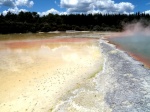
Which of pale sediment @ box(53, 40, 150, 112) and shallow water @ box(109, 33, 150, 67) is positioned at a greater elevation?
pale sediment @ box(53, 40, 150, 112)

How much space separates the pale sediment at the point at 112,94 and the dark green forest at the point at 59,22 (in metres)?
74.3

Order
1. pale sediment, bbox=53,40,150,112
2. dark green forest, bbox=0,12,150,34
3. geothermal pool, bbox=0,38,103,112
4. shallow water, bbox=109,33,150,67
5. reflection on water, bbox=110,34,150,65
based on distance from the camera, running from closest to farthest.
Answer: pale sediment, bbox=53,40,150,112 < geothermal pool, bbox=0,38,103,112 < shallow water, bbox=109,33,150,67 < reflection on water, bbox=110,34,150,65 < dark green forest, bbox=0,12,150,34

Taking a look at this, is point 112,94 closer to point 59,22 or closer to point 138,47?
point 138,47

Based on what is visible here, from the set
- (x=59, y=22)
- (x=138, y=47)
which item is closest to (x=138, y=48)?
(x=138, y=47)

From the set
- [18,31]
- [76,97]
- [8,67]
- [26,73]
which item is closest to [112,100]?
[76,97]

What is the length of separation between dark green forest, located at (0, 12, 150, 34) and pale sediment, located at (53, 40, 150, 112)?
74.3 m

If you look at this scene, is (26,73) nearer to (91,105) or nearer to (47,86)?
(47,86)

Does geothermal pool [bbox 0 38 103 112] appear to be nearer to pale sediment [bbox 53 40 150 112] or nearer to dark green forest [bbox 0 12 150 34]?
pale sediment [bbox 53 40 150 112]

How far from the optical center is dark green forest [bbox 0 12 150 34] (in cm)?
9274

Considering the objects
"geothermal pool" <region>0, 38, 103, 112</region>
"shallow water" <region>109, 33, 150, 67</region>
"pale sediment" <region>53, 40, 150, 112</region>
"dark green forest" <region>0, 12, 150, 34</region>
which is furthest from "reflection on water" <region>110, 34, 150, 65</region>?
"dark green forest" <region>0, 12, 150, 34</region>

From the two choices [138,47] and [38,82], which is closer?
[38,82]

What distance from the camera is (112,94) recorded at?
14.3 m

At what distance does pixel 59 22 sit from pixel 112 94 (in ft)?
368

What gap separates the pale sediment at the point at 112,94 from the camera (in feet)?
40.7
